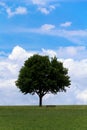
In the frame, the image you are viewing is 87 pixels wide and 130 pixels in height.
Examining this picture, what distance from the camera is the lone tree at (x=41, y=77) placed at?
107438 millimetres

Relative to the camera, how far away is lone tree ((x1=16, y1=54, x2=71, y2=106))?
107 metres

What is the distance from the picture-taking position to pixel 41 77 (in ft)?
353
